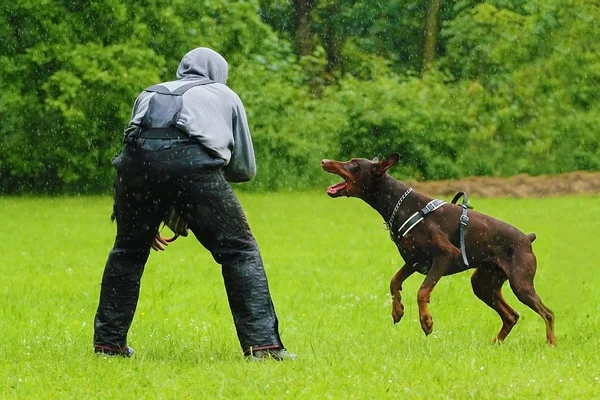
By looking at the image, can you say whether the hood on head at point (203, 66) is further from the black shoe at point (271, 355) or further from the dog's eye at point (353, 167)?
the black shoe at point (271, 355)

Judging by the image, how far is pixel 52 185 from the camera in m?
31.3

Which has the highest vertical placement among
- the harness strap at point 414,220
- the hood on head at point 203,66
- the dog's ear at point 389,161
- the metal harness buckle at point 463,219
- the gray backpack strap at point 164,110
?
the hood on head at point 203,66

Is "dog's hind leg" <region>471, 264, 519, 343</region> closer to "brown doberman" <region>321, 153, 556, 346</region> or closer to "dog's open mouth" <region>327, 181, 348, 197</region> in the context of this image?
"brown doberman" <region>321, 153, 556, 346</region>

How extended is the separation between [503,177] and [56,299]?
70.0ft

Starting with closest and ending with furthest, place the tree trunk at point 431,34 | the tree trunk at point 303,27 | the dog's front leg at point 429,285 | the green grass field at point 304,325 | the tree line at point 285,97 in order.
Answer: the green grass field at point 304,325, the dog's front leg at point 429,285, the tree line at point 285,97, the tree trunk at point 431,34, the tree trunk at point 303,27

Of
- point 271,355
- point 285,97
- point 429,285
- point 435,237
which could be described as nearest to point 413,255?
point 435,237

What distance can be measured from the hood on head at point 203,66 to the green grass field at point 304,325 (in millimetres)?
1883

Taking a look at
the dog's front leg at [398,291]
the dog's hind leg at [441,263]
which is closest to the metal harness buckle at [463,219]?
the dog's hind leg at [441,263]

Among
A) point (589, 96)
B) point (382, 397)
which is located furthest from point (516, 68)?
point (382, 397)

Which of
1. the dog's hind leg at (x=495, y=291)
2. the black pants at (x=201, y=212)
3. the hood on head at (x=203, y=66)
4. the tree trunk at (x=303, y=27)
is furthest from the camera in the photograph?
the tree trunk at (x=303, y=27)

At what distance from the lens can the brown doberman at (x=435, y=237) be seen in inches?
327

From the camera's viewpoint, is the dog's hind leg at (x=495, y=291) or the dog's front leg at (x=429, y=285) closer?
the dog's front leg at (x=429, y=285)

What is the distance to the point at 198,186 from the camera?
724 cm

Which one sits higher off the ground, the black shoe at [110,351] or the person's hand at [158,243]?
the person's hand at [158,243]
